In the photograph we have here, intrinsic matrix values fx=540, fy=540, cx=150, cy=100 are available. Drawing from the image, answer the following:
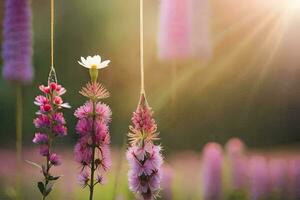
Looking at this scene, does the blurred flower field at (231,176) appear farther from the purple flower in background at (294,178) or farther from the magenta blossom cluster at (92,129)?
the magenta blossom cluster at (92,129)

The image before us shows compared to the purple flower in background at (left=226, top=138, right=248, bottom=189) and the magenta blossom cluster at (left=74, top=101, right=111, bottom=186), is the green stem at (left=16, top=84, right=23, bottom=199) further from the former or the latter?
the purple flower in background at (left=226, top=138, right=248, bottom=189)

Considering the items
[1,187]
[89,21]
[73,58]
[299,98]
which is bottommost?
[1,187]

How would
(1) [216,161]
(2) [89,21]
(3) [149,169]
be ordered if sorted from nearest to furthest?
(3) [149,169] → (1) [216,161] → (2) [89,21]

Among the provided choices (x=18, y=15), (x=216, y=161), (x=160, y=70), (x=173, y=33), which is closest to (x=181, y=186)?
(x=216, y=161)

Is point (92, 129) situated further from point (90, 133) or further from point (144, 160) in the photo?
point (144, 160)

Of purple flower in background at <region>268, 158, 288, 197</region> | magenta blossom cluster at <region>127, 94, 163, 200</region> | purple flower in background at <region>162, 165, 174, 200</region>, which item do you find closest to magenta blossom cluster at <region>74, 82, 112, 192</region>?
magenta blossom cluster at <region>127, 94, 163, 200</region>

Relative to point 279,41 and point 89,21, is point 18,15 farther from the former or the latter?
point 279,41
